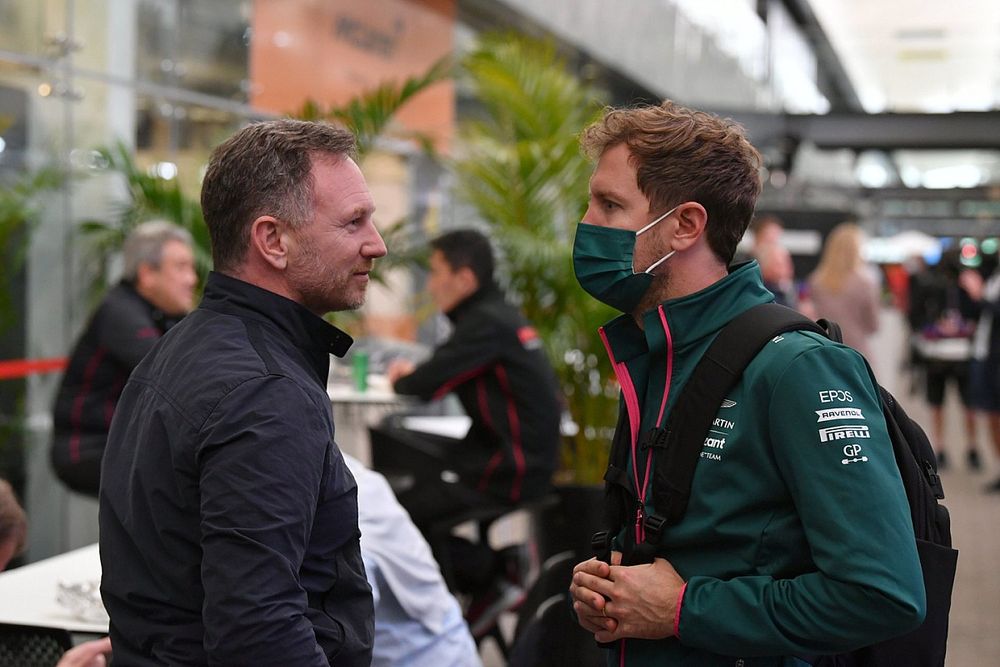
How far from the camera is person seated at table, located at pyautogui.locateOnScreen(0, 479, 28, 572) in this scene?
2.33m

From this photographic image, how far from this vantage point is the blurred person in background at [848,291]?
7977mm

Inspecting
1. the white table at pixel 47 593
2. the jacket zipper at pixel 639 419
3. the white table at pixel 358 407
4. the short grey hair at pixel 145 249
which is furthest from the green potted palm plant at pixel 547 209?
the jacket zipper at pixel 639 419

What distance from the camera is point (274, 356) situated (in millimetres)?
1562

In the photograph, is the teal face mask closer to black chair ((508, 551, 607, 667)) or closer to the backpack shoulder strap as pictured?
the backpack shoulder strap

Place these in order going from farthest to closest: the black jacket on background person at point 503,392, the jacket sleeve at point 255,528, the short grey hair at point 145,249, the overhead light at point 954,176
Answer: the overhead light at point 954,176, the short grey hair at point 145,249, the black jacket on background person at point 503,392, the jacket sleeve at point 255,528

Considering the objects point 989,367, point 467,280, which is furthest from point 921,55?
point 467,280

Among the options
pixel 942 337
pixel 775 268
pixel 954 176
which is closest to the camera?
pixel 775 268

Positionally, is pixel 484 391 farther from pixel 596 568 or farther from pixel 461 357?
pixel 596 568

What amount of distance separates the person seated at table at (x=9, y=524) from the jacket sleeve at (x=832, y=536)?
→ 58.7 inches

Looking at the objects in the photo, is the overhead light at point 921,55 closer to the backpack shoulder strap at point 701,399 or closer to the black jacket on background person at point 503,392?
the black jacket on background person at point 503,392

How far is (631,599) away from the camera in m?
1.61

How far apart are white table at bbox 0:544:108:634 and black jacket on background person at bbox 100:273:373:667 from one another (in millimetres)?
759

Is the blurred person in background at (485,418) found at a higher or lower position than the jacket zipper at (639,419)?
lower

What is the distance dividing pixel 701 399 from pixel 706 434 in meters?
0.05
